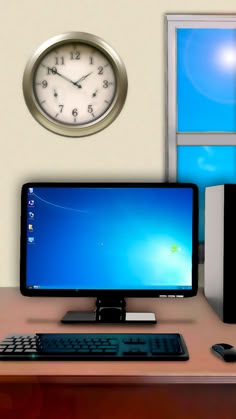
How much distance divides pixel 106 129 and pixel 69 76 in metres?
0.29

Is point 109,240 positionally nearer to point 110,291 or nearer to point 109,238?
point 109,238

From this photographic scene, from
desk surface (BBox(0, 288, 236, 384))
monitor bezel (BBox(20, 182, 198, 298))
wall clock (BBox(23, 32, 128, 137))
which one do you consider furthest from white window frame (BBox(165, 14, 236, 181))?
desk surface (BBox(0, 288, 236, 384))

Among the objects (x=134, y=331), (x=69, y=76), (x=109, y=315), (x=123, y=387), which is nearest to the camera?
(x=123, y=387)

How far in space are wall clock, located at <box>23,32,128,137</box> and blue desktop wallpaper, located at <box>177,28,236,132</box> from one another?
10.9 inches

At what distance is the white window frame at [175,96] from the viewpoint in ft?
6.59

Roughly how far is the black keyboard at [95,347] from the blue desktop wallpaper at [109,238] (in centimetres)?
29

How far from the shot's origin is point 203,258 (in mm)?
2021

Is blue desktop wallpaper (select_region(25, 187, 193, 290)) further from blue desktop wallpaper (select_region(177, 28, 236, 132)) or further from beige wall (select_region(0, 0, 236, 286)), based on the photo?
blue desktop wallpaper (select_region(177, 28, 236, 132))

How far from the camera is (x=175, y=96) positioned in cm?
203

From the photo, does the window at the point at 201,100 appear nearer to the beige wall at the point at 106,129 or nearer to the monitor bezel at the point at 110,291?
the beige wall at the point at 106,129

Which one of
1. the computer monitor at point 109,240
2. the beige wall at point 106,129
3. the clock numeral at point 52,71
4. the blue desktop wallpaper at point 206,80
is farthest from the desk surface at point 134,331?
the clock numeral at point 52,71

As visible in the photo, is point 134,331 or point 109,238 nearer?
point 134,331

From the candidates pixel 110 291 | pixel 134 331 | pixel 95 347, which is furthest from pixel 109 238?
pixel 95 347

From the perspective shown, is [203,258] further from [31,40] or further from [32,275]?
[31,40]
